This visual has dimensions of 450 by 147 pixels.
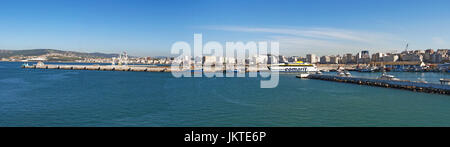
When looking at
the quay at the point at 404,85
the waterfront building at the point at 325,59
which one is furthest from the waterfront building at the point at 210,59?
the quay at the point at 404,85

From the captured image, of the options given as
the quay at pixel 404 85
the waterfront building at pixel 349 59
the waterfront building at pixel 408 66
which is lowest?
the quay at pixel 404 85

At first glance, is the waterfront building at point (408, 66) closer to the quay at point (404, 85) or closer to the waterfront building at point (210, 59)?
the quay at point (404, 85)

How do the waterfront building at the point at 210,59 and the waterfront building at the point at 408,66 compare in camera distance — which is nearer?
the waterfront building at the point at 408,66

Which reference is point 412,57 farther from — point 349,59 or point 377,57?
point 349,59

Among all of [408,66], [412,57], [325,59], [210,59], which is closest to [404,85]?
[408,66]

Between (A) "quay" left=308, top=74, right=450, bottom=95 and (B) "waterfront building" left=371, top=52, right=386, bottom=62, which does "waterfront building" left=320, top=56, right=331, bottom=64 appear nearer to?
(B) "waterfront building" left=371, top=52, right=386, bottom=62

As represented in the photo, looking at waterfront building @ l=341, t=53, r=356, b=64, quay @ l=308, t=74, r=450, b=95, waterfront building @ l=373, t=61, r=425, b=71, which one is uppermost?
waterfront building @ l=341, t=53, r=356, b=64

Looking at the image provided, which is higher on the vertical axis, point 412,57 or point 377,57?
point 377,57

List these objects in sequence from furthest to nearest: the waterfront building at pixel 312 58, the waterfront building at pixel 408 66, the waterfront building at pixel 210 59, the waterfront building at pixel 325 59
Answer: the waterfront building at pixel 312 58
the waterfront building at pixel 325 59
the waterfront building at pixel 210 59
the waterfront building at pixel 408 66

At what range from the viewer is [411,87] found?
17.6m

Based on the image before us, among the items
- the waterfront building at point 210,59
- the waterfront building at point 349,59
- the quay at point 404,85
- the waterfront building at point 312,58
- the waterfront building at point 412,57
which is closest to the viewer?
the quay at point 404,85

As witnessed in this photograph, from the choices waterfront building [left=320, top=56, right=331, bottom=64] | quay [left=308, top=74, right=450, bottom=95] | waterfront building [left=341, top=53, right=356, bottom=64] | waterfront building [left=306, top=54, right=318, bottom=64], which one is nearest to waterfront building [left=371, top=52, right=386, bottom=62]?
waterfront building [left=341, top=53, right=356, bottom=64]
